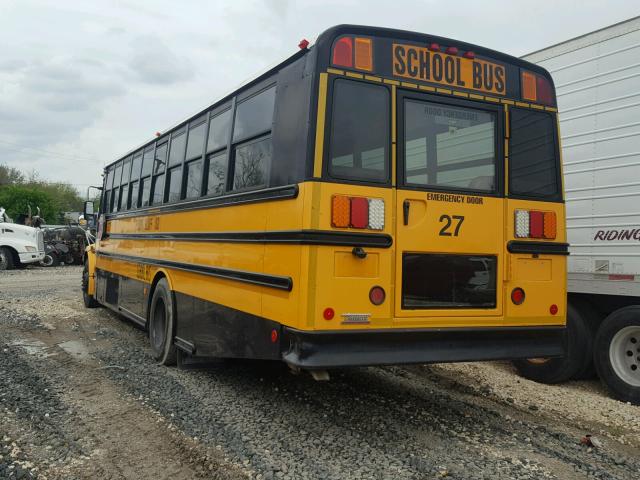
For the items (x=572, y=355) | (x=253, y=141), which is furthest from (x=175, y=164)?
(x=572, y=355)

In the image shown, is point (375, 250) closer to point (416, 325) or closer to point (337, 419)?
point (416, 325)

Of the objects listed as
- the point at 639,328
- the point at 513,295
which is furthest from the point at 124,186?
the point at 639,328

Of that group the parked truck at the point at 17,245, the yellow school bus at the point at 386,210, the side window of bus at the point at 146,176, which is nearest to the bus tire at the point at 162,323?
the yellow school bus at the point at 386,210

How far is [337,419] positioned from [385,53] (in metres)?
2.81

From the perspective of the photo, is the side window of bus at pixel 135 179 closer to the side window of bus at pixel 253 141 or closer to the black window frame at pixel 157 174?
the black window frame at pixel 157 174

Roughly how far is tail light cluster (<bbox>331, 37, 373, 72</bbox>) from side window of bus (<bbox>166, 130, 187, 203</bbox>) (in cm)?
284

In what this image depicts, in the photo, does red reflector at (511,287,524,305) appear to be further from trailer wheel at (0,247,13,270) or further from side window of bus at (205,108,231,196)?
trailer wheel at (0,247,13,270)

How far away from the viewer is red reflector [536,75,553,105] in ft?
15.3

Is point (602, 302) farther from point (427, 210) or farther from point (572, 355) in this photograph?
point (427, 210)

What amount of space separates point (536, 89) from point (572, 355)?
2.73 meters

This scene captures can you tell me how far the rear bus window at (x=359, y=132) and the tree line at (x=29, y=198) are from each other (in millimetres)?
41265

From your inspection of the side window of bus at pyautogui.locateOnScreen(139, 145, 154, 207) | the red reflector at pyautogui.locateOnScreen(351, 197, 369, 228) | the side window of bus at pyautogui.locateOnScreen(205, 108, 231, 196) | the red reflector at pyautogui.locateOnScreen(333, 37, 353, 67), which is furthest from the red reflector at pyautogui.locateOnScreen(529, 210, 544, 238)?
the side window of bus at pyautogui.locateOnScreen(139, 145, 154, 207)

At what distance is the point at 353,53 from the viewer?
3908 millimetres

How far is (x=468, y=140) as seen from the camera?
171 inches
